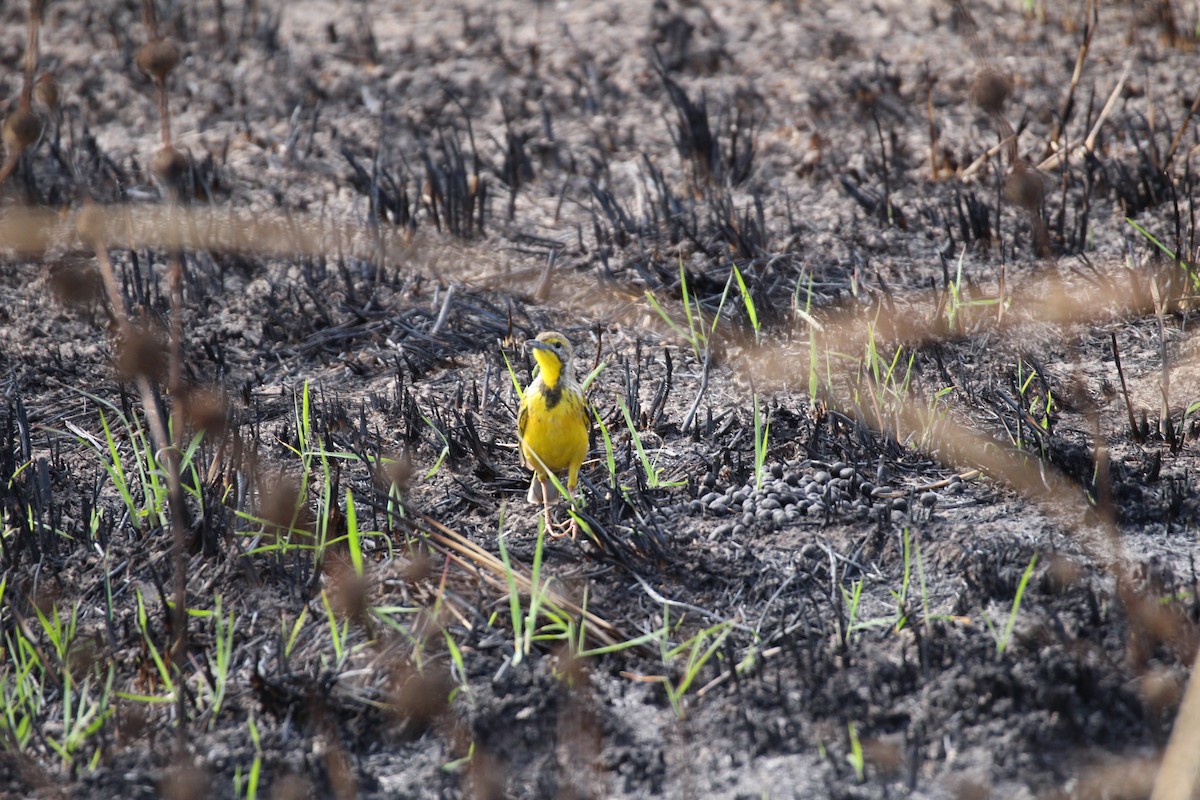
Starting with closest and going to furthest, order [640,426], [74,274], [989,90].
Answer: [989,90] < [74,274] < [640,426]

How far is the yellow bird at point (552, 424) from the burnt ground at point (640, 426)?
18 cm

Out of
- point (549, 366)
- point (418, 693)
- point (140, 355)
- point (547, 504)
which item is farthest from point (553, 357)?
point (140, 355)

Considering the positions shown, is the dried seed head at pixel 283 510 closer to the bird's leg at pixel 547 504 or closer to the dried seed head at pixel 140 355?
the bird's leg at pixel 547 504

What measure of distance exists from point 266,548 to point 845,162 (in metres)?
4.03

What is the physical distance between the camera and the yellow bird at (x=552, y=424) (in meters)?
3.72

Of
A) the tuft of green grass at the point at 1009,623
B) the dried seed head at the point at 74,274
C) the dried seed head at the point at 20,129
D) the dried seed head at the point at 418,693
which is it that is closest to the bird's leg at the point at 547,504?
the dried seed head at the point at 418,693

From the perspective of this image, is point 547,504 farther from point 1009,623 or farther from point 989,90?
point 989,90

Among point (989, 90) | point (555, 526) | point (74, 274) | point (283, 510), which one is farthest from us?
point (74, 274)

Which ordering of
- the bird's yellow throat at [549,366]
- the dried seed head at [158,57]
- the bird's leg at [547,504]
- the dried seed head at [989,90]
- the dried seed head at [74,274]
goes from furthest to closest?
the dried seed head at [74,274] → the bird's yellow throat at [549,366] → the bird's leg at [547,504] → the dried seed head at [989,90] → the dried seed head at [158,57]

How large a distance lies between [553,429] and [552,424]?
0.02 metres

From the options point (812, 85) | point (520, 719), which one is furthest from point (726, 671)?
point (812, 85)

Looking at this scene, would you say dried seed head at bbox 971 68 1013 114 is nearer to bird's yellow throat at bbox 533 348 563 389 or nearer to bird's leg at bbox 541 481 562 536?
bird's yellow throat at bbox 533 348 563 389

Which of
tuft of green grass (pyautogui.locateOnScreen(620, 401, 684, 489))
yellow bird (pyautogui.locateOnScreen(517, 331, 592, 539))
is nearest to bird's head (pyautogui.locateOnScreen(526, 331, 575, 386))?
yellow bird (pyautogui.locateOnScreen(517, 331, 592, 539))

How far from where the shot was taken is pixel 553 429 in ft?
12.2
